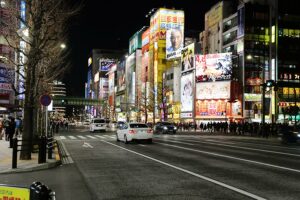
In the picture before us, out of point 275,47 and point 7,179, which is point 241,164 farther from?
point 275,47

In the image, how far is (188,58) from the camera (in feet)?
298

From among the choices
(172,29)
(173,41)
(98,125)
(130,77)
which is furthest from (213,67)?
(130,77)

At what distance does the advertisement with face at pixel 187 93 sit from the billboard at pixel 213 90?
2871 millimetres

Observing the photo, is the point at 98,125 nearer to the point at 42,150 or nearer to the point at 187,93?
the point at 187,93

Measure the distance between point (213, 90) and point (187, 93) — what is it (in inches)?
320

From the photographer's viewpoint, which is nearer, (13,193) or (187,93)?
(13,193)

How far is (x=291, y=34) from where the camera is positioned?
278 feet

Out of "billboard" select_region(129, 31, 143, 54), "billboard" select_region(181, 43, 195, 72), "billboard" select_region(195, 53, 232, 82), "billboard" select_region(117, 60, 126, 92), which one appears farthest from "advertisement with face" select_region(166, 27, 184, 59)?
"billboard" select_region(117, 60, 126, 92)

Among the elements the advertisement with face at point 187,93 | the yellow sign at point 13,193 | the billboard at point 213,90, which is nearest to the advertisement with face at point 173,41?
the advertisement with face at point 187,93

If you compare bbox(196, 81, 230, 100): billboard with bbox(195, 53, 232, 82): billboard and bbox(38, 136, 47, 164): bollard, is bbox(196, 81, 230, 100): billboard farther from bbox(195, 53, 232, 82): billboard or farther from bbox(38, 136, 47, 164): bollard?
bbox(38, 136, 47, 164): bollard

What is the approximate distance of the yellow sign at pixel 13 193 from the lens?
11.2 ft

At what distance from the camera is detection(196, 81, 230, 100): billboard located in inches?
3206

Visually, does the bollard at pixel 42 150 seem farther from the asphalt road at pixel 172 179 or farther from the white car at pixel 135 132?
the white car at pixel 135 132

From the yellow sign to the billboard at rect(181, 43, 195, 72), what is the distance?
8471cm
